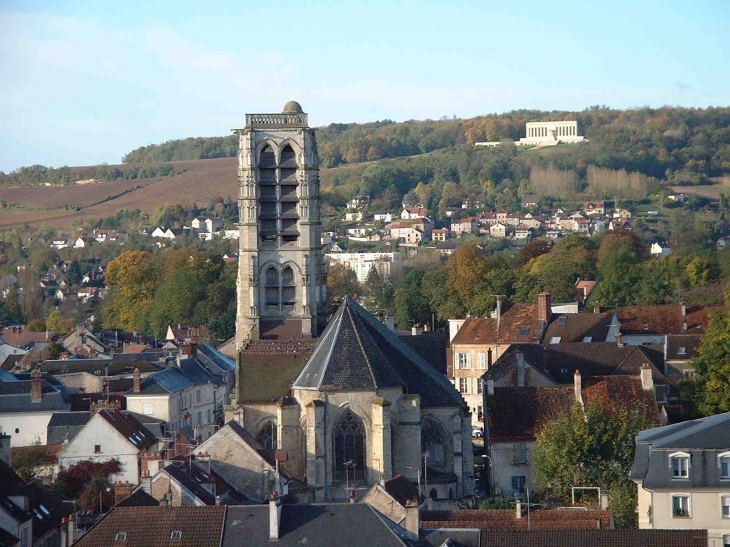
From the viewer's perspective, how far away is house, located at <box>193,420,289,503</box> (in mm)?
50781

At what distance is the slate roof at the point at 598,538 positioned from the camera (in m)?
38.2

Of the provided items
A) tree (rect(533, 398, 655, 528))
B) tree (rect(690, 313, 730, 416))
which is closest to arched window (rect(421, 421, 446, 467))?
tree (rect(533, 398, 655, 528))

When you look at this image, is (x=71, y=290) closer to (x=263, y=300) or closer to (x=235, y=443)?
(x=263, y=300)

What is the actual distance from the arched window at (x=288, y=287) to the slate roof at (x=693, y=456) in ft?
91.0

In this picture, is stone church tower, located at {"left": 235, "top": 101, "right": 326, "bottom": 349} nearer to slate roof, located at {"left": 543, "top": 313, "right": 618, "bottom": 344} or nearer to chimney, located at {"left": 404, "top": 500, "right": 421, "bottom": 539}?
slate roof, located at {"left": 543, "top": 313, "right": 618, "bottom": 344}

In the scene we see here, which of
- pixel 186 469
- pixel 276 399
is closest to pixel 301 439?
pixel 276 399

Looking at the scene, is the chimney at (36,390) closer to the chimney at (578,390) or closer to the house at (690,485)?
the chimney at (578,390)

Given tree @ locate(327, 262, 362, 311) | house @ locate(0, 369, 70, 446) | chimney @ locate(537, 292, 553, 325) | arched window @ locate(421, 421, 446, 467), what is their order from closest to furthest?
arched window @ locate(421, 421, 446, 467), house @ locate(0, 369, 70, 446), chimney @ locate(537, 292, 553, 325), tree @ locate(327, 262, 362, 311)

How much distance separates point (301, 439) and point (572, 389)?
10022 millimetres

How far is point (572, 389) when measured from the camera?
5891cm

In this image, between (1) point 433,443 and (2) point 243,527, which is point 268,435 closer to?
(1) point 433,443

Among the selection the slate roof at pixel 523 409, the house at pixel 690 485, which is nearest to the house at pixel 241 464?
the slate roof at pixel 523 409

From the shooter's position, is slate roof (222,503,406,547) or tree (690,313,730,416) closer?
slate roof (222,503,406,547)

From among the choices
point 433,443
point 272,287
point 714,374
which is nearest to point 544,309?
point 272,287
